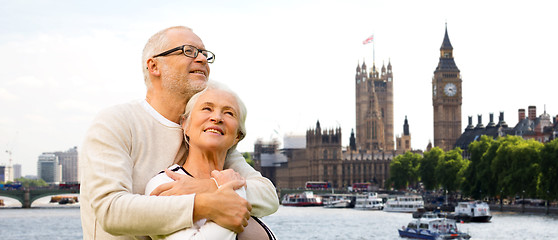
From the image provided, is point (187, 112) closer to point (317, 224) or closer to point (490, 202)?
point (317, 224)

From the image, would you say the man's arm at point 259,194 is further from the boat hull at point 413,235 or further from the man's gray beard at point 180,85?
the boat hull at point 413,235

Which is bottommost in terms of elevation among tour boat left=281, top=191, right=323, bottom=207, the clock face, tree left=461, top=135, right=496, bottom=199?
tour boat left=281, top=191, right=323, bottom=207

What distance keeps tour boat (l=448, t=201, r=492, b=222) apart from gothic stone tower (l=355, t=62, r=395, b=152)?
97.5m

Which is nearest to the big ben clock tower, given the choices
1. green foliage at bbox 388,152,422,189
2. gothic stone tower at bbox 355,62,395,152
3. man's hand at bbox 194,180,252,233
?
gothic stone tower at bbox 355,62,395,152

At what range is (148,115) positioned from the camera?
460 cm

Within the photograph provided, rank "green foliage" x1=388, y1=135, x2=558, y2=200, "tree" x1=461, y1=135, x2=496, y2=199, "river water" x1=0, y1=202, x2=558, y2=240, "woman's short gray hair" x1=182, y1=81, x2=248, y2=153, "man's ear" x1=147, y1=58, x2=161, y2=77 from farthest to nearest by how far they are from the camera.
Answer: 1. "tree" x1=461, y1=135, x2=496, y2=199
2. "green foliage" x1=388, y1=135, x2=558, y2=200
3. "river water" x1=0, y1=202, x2=558, y2=240
4. "man's ear" x1=147, y1=58, x2=161, y2=77
5. "woman's short gray hair" x1=182, y1=81, x2=248, y2=153

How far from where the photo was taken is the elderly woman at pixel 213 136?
13.7 feet

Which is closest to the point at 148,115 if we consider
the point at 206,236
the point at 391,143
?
the point at 206,236

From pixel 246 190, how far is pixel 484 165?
75563 millimetres

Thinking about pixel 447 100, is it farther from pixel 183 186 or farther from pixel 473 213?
pixel 183 186

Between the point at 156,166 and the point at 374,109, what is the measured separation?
17076cm

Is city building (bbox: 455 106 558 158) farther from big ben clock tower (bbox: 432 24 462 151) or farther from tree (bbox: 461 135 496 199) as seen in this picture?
tree (bbox: 461 135 496 199)

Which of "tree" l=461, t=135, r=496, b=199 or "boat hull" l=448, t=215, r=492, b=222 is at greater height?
"tree" l=461, t=135, r=496, b=199

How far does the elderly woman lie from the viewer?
4.17 meters
